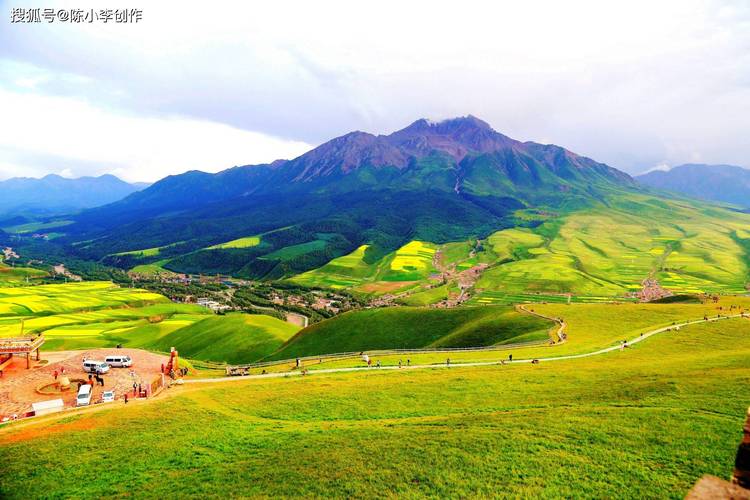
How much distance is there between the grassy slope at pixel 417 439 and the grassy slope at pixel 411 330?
37827mm

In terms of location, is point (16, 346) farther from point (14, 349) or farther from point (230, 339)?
point (230, 339)

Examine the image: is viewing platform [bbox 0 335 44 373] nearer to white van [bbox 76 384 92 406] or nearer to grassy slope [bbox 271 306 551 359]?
white van [bbox 76 384 92 406]

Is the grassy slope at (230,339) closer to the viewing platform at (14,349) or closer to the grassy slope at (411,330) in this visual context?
the grassy slope at (411,330)

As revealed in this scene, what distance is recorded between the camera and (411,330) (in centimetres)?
10475

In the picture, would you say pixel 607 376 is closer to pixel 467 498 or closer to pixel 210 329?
pixel 467 498

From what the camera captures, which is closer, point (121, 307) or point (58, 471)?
point (58, 471)

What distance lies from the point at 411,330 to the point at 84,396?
2892 inches

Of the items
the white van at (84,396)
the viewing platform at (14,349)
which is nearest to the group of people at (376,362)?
the white van at (84,396)

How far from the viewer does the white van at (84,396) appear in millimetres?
44188

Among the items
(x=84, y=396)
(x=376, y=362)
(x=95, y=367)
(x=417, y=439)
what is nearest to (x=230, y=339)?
(x=95, y=367)

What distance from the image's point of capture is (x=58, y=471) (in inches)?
1118

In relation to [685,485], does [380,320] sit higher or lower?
lower

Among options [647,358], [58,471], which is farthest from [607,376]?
[58,471]

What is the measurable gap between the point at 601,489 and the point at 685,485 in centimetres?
430
